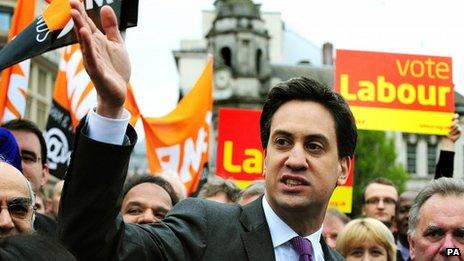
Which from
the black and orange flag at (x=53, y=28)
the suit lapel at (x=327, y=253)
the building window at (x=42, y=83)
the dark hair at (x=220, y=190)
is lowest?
the dark hair at (x=220, y=190)

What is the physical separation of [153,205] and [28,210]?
1694mm

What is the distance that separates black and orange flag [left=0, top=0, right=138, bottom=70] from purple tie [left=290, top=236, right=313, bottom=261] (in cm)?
133

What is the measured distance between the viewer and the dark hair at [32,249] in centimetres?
196

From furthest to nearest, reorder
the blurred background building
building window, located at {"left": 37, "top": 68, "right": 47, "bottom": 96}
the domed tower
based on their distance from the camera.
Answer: the domed tower
building window, located at {"left": 37, "top": 68, "right": 47, "bottom": 96}
the blurred background building

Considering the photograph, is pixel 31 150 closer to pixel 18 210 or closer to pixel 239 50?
pixel 18 210

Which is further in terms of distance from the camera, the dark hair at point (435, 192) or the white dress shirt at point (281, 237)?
the dark hair at point (435, 192)

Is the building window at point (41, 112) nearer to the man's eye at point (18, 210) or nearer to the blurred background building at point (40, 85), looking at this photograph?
the blurred background building at point (40, 85)

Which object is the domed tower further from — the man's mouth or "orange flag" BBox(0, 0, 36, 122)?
the man's mouth

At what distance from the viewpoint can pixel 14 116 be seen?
239 inches

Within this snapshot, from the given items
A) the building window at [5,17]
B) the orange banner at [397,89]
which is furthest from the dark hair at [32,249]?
the building window at [5,17]

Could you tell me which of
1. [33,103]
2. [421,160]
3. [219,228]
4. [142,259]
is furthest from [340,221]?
[421,160]

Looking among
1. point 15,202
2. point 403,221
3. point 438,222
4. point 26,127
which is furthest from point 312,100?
point 403,221

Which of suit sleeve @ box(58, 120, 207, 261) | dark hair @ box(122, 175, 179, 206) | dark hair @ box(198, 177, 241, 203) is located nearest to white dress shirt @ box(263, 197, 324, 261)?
suit sleeve @ box(58, 120, 207, 261)

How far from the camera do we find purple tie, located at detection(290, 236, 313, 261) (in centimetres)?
279
